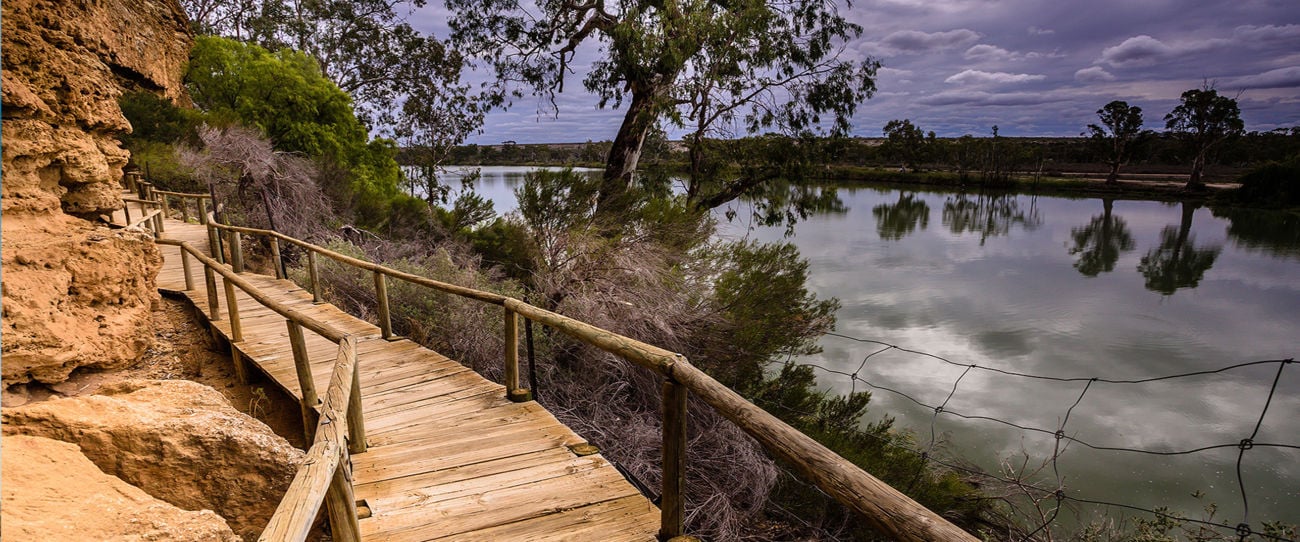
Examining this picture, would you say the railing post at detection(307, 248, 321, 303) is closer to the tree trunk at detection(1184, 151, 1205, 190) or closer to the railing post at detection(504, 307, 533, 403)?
the railing post at detection(504, 307, 533, 403)

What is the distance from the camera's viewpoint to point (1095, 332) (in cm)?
1437

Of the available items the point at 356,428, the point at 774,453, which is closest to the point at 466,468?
the point at 356,428

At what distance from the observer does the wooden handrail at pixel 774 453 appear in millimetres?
1539

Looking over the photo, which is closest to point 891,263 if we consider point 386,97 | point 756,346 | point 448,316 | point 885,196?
point 756,346

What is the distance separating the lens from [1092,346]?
1335 cm

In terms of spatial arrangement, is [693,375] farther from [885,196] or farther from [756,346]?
[885,196]

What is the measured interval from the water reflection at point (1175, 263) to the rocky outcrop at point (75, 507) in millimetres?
24076

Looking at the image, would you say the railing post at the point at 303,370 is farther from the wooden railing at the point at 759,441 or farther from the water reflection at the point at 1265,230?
the water reflection at the point at 1265,230

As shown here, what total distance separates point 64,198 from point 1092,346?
1668 centimetres

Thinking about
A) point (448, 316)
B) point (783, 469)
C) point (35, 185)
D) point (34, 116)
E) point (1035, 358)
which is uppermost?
point (34, 116)

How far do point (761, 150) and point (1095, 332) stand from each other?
30.7ft

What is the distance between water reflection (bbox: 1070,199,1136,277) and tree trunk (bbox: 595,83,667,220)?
18.5 meters

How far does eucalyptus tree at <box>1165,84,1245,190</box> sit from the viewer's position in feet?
140

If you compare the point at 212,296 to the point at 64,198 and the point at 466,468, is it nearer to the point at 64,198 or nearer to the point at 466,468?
the point at 64,198
